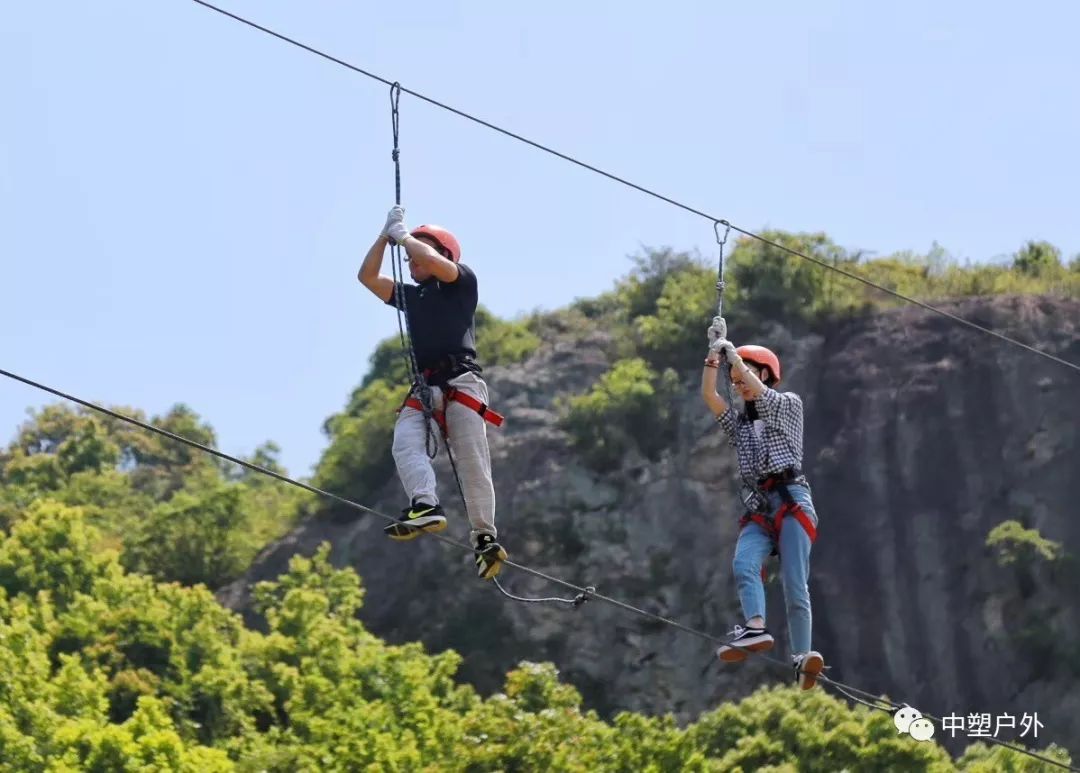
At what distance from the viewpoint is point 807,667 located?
1379cm

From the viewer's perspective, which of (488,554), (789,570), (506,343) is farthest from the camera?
(506,343)

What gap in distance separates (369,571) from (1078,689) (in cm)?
1576

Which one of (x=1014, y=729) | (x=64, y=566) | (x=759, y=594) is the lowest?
(x=759, y=594)

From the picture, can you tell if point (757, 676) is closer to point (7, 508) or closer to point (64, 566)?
point (64, 566)

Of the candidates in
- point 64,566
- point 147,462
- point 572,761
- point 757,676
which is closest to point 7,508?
point 64,566

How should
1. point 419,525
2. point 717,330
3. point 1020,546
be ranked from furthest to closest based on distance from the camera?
point 1020,546, point 717,330, point 419,525

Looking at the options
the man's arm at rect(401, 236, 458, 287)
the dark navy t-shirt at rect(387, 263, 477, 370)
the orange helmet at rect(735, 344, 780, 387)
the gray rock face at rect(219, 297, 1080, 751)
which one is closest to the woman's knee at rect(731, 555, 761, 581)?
the orange helmet at rect(735, 344, 780, 387)

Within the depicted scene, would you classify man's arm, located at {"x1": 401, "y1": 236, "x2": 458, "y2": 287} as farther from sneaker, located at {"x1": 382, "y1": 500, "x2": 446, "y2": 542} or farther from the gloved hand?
sneaker, located at {"x1": 382, "y1": 500, "x2": 446, "y2": 542}

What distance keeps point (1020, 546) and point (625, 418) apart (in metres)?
9.81

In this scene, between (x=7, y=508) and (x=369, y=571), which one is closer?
(x=369, y=571)

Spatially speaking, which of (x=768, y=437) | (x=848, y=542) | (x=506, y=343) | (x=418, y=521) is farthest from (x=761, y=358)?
(x=506, y=343)

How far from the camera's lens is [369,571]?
5050 cm

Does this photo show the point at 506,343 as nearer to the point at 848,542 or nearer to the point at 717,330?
the point at 848,542

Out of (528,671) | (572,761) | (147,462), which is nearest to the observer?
(572,761)
